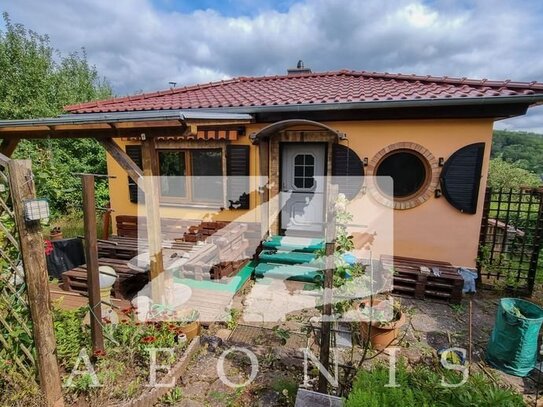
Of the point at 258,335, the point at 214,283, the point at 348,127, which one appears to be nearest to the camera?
the point at 258,335

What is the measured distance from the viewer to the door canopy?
17.4ft

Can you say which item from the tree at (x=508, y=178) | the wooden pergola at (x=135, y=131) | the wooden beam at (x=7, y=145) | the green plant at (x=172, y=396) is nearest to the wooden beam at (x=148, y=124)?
the wooden pergola at (x=135, y=131)

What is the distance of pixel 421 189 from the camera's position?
554cm

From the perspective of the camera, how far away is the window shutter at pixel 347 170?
570cm

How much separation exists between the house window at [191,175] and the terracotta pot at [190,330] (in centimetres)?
331

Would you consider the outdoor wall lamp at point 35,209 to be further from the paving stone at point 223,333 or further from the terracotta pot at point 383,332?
the terracotta pot at point 383,332

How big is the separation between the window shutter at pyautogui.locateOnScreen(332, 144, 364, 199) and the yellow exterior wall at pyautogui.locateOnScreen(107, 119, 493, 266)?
0.50 feet

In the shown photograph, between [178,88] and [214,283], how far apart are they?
243 inches

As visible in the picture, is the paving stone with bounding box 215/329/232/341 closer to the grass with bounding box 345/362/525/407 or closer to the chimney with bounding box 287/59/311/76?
the grass with bounding box 345/362/525/407

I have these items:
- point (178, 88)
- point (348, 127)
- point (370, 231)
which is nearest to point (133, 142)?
point (178, 88)

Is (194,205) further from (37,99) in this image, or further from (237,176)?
(37,99)

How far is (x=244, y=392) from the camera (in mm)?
2947

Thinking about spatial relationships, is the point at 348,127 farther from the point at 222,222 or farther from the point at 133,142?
the point at 133,142

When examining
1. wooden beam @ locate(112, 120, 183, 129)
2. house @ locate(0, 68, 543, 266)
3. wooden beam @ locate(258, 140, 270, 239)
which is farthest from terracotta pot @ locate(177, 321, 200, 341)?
wooden beam @ locate(258, 140, 270, 239)
